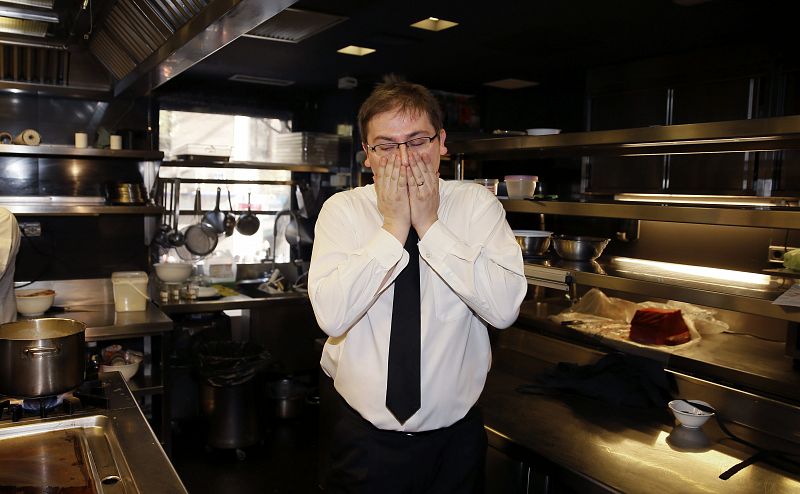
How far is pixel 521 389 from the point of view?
8.98 ft

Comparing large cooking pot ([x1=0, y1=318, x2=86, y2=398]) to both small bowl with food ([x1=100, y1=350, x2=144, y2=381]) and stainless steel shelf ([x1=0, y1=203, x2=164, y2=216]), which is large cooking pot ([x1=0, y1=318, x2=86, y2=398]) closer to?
small bowl with food ([x1=100, y1=350, x2=144, y2=381])

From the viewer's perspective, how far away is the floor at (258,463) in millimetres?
3764

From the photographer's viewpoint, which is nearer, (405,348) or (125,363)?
(405,348)

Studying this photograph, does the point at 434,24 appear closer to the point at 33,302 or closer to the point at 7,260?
the point at 7,260

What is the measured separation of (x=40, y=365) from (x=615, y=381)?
2.03 m

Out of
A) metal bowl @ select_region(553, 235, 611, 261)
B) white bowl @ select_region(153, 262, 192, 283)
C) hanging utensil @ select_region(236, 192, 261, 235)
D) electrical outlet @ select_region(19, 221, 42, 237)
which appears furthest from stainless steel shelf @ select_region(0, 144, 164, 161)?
metal bowl @ select_region(553, 235, 611, 261)

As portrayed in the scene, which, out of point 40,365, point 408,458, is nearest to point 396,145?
point 408,458

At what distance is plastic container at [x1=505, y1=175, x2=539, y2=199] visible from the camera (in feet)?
8.98

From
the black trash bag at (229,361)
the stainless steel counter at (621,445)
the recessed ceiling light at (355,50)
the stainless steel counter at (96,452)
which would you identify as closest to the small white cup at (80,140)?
the black trash bag at (229,361)

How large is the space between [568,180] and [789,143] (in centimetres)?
393

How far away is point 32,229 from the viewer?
4.45m

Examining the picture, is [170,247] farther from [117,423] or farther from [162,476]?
[162,476]

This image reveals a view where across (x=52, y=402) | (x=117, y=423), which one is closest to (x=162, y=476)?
(x=117, y=423)

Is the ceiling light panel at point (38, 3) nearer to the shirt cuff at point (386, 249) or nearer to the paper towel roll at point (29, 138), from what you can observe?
the shirt cuff at point (386, 249)
